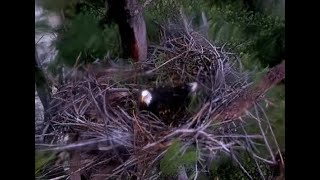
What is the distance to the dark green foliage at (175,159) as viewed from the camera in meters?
0.99

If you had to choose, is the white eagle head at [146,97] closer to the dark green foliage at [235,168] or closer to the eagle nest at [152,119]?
the eagle nest at [152,119]

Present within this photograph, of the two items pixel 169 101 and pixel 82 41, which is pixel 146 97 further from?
pixel 82 41

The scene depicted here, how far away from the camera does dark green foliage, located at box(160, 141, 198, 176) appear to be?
0.99m

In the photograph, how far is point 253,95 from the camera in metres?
1.01

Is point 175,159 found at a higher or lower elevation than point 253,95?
lower

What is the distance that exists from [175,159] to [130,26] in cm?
26

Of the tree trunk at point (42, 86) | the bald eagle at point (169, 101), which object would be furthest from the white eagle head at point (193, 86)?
the tree trunk at point (42, 86)

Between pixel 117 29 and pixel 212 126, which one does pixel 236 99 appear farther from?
pixel 117 29

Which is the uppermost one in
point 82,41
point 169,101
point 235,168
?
point 82,41

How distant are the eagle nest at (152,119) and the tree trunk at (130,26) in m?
0.02

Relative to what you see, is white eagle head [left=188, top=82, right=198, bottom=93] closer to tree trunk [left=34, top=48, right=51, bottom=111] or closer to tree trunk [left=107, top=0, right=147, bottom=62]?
tree trunk [left=107, top=0, right=147, bottom=62]

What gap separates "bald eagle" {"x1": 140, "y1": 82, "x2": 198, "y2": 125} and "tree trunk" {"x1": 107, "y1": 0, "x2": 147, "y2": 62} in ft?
0.23

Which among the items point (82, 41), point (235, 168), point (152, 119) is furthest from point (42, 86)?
point (235, 168)
